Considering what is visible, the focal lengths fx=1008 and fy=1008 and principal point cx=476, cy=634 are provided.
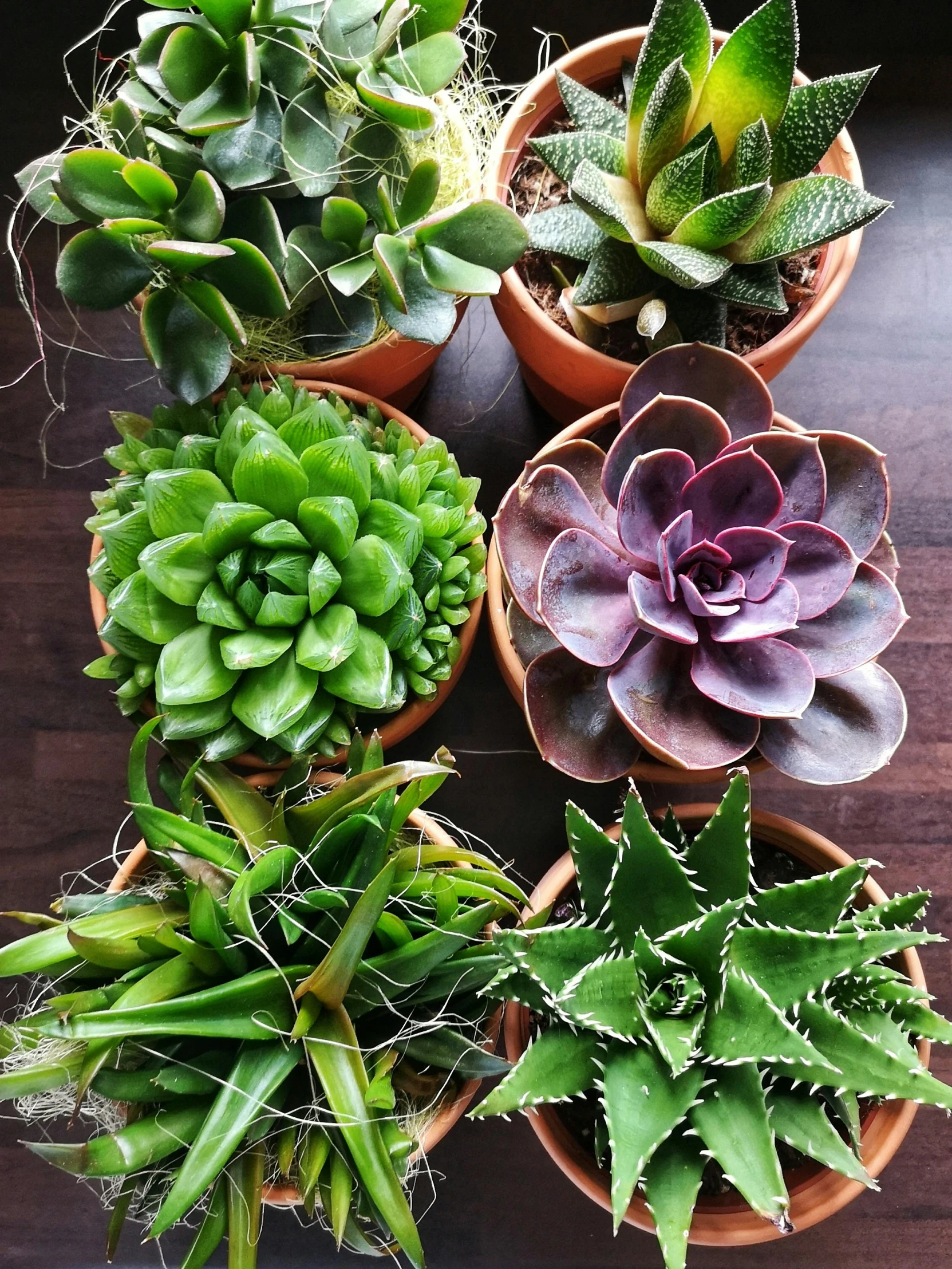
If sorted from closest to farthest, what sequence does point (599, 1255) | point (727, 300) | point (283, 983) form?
1. point (283, 983)
2. point (727, 300)
3. point (599, 1255)

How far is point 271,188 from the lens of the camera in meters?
0.77

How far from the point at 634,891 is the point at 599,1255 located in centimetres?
49

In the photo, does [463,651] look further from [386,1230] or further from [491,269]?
[386,1230]

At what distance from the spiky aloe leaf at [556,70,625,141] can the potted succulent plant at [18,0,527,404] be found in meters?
0.10

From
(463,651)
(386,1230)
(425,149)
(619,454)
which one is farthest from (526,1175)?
(425,149)

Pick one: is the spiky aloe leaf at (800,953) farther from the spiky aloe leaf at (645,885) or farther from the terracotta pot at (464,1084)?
the terracotta pot at (464,1084)

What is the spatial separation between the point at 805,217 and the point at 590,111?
0.20 meters

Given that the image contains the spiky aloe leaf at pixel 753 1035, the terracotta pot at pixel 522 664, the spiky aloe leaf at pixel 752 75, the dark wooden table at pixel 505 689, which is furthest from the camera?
the dark wooden table at pixel 505 689

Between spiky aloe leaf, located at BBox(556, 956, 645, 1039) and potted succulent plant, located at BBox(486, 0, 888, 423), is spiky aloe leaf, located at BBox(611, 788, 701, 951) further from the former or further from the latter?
potted succulent plant, located at BBox(486, 0, 888, 423)

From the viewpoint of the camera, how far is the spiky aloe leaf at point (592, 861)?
2.30 feet

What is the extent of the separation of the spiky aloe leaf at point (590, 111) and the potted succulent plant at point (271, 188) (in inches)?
3.8

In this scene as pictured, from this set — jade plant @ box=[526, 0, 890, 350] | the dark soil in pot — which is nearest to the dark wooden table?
the dark soil in pot

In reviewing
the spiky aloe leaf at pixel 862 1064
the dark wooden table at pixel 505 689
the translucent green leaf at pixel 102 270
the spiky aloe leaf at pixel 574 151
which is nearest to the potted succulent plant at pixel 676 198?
the spiky aloe leaf at pixel 574 151

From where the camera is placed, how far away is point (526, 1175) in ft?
3.19
